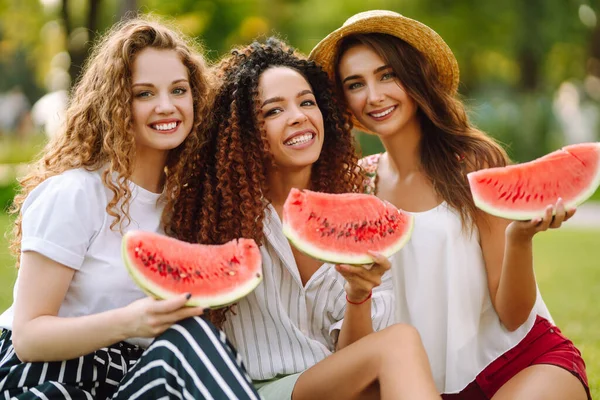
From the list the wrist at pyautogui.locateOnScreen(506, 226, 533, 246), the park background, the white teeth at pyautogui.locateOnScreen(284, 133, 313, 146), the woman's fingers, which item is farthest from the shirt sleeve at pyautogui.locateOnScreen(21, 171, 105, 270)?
the park background

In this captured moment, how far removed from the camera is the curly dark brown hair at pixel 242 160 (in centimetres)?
352

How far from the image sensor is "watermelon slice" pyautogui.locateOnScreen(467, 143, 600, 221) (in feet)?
10.2

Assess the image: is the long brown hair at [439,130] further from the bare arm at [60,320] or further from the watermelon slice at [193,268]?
the bare arm at [60,320]

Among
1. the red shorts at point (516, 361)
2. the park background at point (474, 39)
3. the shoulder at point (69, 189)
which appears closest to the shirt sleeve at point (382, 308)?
the red shorts at point (516, 361)

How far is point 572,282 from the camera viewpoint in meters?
8.79

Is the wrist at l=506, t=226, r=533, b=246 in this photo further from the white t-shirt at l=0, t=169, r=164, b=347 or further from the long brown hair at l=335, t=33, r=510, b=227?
the white t-shirt at l=0, t=169, r=164, b=347

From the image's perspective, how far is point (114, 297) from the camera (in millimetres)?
3193

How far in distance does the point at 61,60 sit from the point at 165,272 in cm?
2208

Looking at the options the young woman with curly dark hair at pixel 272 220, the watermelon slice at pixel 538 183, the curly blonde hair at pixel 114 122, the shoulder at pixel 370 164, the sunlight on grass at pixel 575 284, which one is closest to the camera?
the watermelon slice at pixel 538 183

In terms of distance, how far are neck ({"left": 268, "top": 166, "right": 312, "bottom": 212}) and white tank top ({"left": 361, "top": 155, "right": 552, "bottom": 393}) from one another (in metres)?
0.62

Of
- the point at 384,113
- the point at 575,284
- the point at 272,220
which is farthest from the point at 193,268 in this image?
the point at 575,284

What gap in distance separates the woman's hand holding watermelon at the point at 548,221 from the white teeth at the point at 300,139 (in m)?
1.04

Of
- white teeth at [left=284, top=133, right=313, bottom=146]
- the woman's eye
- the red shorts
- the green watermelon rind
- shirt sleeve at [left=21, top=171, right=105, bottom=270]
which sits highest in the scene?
the woman's eye

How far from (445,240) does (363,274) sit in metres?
0.78
